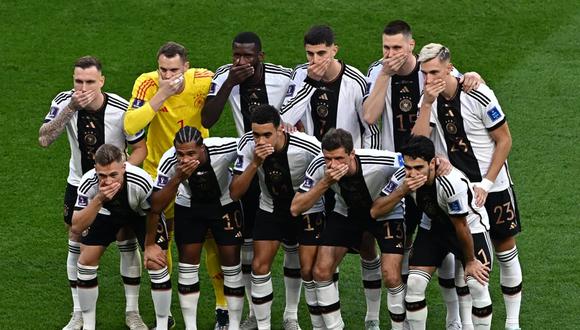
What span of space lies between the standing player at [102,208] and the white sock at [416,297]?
2.12 meters

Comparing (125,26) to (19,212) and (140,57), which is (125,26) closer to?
(140,57)

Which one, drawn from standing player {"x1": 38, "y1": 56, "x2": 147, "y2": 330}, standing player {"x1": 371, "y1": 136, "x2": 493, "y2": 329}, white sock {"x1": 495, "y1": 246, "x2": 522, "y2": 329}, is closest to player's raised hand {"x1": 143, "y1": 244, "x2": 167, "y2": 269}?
standing player {"x1": 38, "y1": 56, "x2": 147, "y2": 330}

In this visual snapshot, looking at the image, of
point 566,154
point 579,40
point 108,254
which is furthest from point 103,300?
point 579,40

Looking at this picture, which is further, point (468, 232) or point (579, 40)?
point (579, 40)

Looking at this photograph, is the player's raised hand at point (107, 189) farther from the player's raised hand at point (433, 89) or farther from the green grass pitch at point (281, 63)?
the player's raised hand at point (433, 89)

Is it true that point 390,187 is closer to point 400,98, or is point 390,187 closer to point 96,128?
point 400,98

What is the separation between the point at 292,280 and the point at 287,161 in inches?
46.3

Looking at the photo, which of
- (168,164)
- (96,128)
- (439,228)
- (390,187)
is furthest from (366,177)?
(96,128)

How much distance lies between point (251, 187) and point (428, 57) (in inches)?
73.6

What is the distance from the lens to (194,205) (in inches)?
428

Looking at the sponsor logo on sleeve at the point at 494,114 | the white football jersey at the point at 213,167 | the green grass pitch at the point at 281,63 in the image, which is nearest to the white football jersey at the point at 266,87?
the white football jersey at the point at 213,167

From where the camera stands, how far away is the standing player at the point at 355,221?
1031cm

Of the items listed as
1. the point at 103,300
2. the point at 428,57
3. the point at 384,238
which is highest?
the point at 428,57

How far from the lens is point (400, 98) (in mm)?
10930
